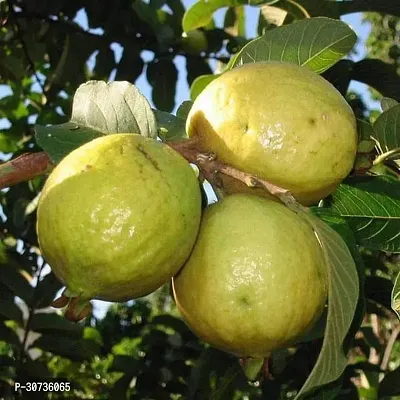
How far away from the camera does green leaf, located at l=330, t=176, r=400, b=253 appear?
130cm

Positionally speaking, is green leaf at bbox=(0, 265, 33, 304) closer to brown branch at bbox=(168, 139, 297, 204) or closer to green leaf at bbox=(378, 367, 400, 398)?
green leaf at bbox=(378, 367, 400, 398)

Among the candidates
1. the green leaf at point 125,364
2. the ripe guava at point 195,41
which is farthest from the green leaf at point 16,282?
the ripe guava at point 195,41

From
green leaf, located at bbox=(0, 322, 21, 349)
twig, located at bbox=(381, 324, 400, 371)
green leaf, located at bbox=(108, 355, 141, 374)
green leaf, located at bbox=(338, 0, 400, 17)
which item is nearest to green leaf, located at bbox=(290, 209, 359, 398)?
green leaf, located at bbox=(338, 0, 400, 17)

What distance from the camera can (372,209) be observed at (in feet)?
4.30

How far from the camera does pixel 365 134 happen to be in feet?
4.33

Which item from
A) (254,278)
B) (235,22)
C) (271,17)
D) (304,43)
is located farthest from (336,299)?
(235,22)

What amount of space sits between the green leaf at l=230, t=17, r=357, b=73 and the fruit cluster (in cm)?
20

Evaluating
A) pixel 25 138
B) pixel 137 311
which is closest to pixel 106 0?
pixel 25 138

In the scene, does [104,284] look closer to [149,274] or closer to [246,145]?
[149,274]

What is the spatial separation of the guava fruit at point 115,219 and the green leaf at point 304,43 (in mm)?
421

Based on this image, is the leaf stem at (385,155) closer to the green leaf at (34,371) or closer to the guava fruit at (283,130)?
the guava fruit at (283,130)

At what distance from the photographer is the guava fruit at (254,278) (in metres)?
0.93

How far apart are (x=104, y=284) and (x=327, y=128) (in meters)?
0.41

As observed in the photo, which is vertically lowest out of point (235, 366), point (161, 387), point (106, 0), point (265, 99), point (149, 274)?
point (161, 387)
